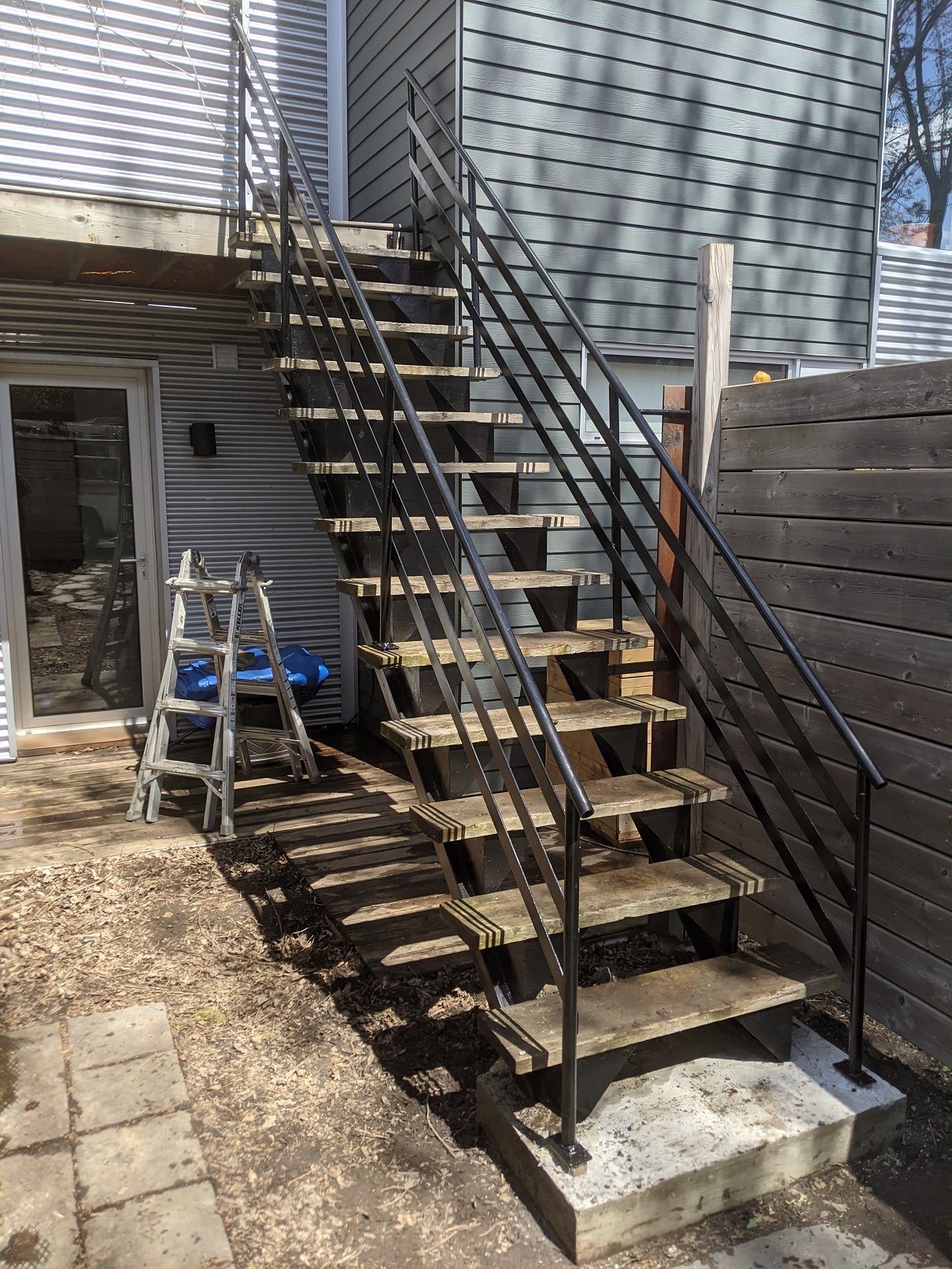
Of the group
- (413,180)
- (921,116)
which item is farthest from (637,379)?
(921,116)

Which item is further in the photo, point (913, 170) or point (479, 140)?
point (913, 170)

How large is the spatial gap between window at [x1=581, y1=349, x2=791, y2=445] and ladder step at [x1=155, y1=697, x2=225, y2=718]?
2.35 meters

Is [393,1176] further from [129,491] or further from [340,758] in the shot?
[129,491]

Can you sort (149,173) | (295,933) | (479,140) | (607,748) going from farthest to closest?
(149,173), (479,140), (295,933), (607,748)

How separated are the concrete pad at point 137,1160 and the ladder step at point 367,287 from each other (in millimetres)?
3222

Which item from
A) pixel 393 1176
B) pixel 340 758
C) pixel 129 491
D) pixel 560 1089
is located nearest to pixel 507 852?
pixel 560 1089

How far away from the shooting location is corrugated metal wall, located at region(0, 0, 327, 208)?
468cm

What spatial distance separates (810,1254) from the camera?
2.07 m

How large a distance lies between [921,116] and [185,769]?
1098 cm

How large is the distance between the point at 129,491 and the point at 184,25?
2499mm

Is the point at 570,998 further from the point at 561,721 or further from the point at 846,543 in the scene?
the point at 846,543

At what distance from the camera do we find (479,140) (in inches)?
181

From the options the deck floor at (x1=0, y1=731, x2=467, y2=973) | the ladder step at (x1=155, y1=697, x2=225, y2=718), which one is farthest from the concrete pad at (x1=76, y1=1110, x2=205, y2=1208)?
the ladder step at (x1=155, y1=697, x2=225, y2=718)

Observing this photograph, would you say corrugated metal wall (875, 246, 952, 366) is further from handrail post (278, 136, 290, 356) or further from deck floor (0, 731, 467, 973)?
deck floor (0, 731, 467, 973)
